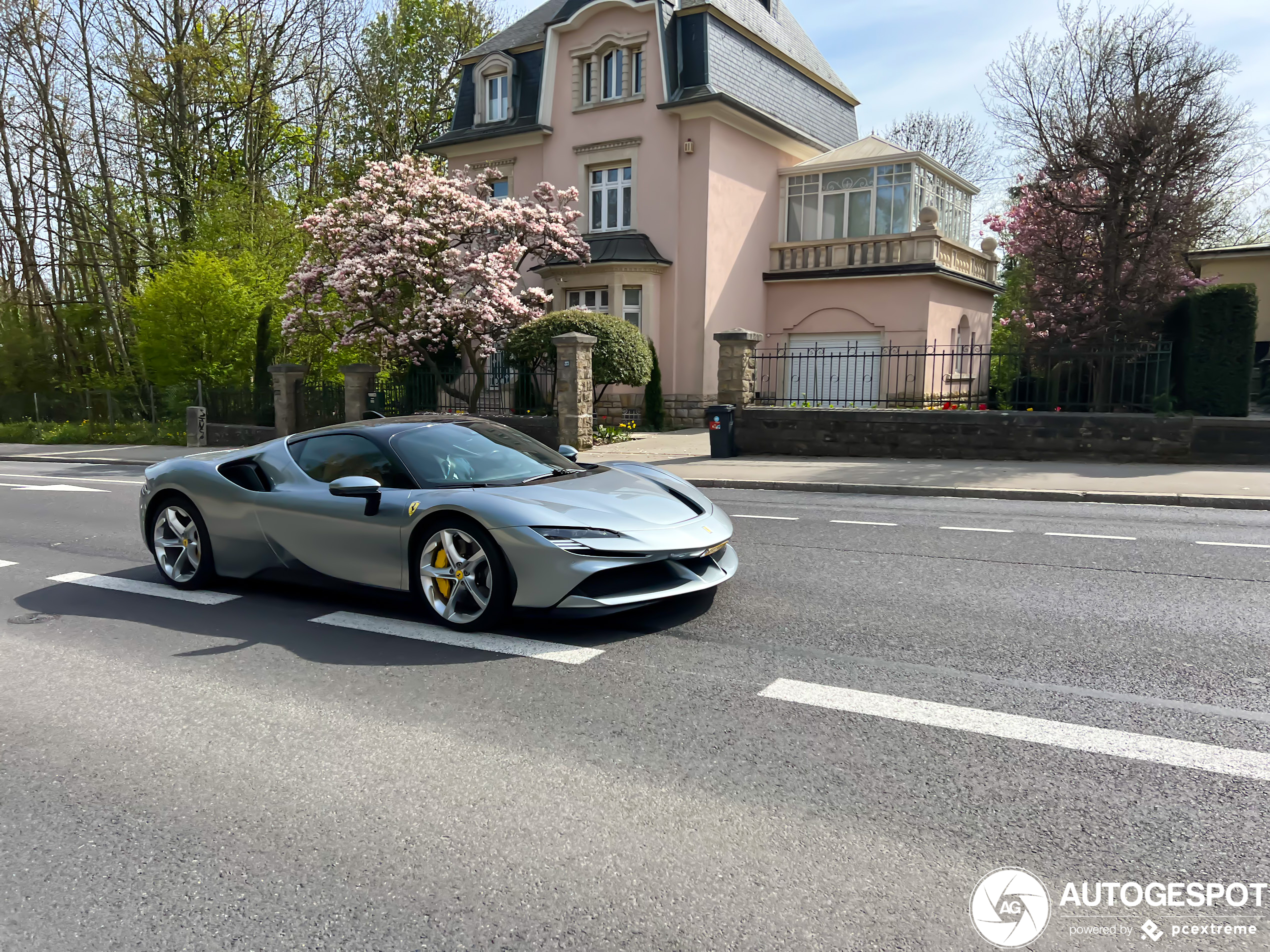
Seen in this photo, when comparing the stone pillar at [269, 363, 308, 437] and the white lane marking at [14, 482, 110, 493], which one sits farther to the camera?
the stone pillar at [269, 363, 308, 437]

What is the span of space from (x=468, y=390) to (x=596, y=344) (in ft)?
11.4

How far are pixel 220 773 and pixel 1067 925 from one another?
3.00m

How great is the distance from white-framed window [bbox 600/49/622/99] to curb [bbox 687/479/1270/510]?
50.9 ft

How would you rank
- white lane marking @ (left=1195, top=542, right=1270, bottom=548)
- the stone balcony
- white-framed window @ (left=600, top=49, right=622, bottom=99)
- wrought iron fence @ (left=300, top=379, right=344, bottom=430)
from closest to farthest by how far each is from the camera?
1. white lane marking @ (left=1195, top=542, right=1270, bottom=548)
2. wrought iron fence @ (left=300, top=379, right=344, bottom=430)
3. the stone balcony
4. white-framed window @ (left=600, top=49, right=622, bottom=99)

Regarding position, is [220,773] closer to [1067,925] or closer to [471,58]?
[1067,925]

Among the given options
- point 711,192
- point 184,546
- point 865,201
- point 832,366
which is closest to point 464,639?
point 184,546

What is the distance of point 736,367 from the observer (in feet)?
56.1

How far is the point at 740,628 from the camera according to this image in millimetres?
5344

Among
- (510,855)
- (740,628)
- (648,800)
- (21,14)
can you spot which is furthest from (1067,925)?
(21,14)

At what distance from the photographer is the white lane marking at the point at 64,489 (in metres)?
13.9

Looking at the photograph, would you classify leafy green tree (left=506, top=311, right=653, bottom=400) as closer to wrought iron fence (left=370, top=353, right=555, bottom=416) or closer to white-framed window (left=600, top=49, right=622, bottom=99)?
wrought iron fence (left=370, top=353, right=555, bottom=416)

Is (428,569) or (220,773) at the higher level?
(428,569)

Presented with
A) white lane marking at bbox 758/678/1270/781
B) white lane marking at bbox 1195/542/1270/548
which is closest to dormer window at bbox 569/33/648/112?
white lane marking at bbox 1195/542/1270/548

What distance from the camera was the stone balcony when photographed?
23.7 meters
